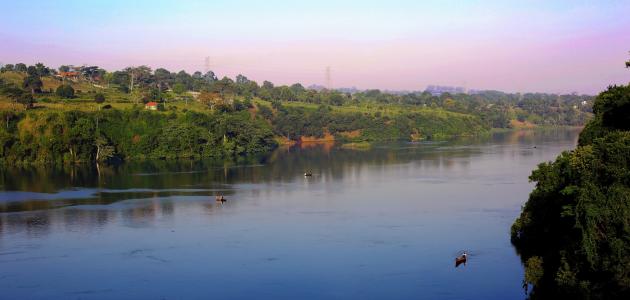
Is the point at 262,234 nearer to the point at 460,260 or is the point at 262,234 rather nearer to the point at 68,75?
the point at 460,260

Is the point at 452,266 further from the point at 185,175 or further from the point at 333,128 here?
the point at 333,128

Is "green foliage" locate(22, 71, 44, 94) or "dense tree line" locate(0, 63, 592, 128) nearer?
"green foliage" locate(22, 71, 44, 94)

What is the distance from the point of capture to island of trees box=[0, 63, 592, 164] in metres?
62.3

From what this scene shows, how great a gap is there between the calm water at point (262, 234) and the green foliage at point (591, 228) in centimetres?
168

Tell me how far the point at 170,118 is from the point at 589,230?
57.0m

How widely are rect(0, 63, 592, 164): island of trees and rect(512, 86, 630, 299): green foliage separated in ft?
156

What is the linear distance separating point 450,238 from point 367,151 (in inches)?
1808

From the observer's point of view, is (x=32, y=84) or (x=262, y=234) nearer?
(x=262, y=234)

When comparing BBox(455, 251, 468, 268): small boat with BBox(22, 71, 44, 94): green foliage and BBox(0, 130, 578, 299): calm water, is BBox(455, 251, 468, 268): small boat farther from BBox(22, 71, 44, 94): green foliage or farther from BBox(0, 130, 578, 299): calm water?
BBox(22, 71, 44, 94): green foliage

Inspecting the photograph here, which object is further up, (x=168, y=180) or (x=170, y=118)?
(x=170, y=118)

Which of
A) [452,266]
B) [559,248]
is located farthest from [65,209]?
[559,248]

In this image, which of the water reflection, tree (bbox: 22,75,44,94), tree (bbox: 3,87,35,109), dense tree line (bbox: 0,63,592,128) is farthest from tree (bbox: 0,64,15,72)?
the water reflection

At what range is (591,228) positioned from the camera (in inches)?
720

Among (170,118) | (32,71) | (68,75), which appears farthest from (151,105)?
(68,75)
